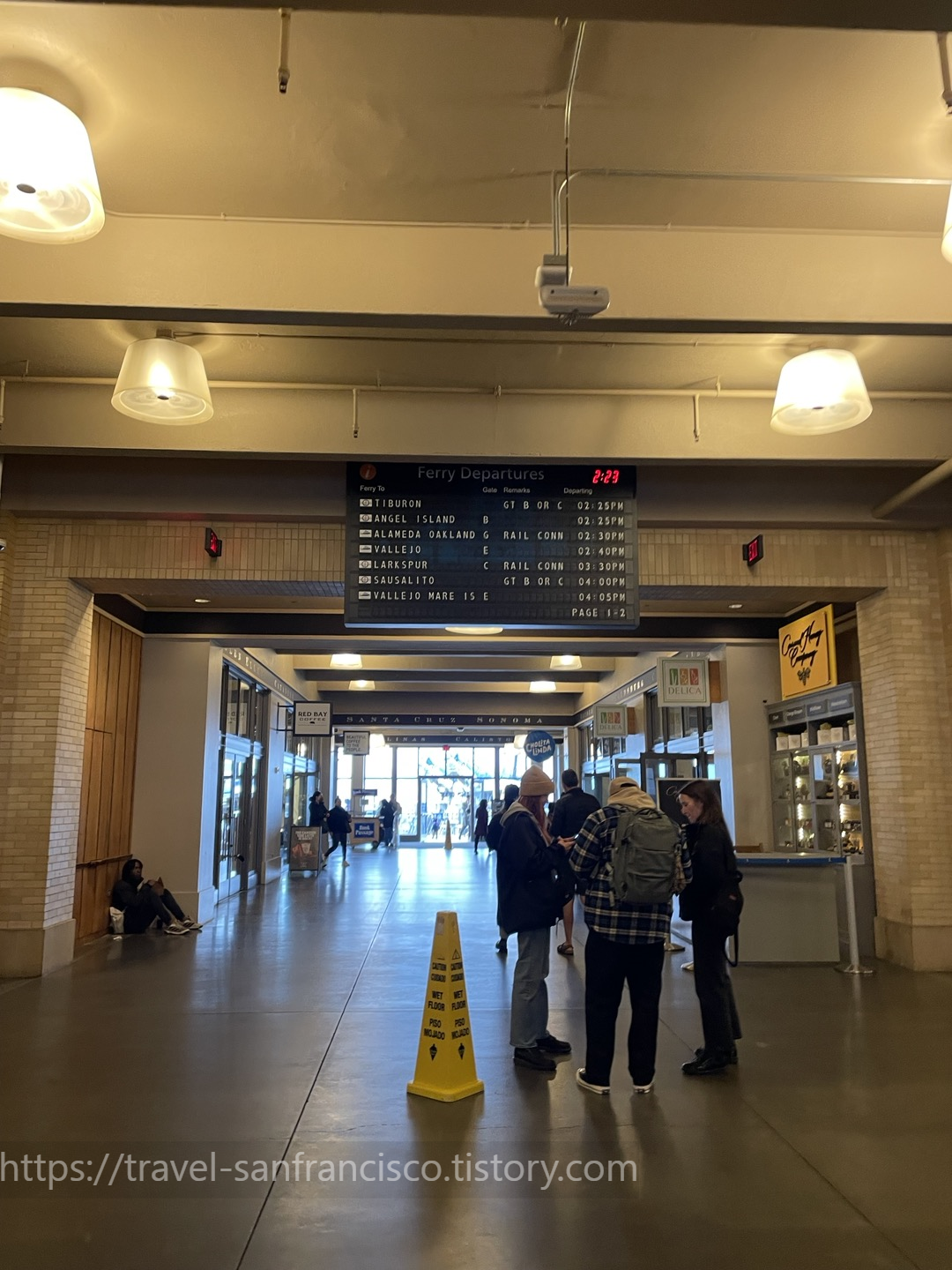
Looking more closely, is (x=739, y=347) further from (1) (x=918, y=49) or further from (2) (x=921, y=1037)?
(2) (x=921, y=1037)

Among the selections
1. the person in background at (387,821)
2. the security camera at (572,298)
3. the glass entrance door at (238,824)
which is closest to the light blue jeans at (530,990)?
the security camera at (572,298)

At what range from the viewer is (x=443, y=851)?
85.4ft

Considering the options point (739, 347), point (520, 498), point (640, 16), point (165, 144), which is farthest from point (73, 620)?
point (640, 16)

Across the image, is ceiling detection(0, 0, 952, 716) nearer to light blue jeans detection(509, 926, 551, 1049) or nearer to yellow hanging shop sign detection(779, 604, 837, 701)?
yellow hanging shop sign detection(779, 604, 837, 701)

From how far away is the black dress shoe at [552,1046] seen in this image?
5.45 m

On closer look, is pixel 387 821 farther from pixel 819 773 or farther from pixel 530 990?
pixel 530 990

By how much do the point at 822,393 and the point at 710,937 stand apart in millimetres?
3013

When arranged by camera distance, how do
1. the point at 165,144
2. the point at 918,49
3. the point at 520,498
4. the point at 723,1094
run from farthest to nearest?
the point at 520,498 < the point at 723,1094 < the point at 165,144 < the point at 918,49

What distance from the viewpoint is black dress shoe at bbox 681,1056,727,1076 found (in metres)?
5.06

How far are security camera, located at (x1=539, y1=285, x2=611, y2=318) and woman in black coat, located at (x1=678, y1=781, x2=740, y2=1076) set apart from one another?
2.90 metres

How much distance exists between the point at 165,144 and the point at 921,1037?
6.42 metres

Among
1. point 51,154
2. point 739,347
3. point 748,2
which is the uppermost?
point 739,347

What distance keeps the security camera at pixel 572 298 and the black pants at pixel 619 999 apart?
9.74 ft

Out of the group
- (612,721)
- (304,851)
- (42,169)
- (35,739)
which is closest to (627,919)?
(42,169)
